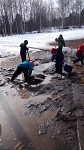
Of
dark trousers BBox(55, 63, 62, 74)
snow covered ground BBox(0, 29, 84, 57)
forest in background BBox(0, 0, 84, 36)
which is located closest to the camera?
dark trousers BBox(55, 63, 62, 74)

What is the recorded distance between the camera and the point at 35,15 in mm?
55156

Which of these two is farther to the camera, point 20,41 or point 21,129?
point 20,41

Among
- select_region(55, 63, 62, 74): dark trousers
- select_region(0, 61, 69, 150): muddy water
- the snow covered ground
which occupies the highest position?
select_region(55, 63, 62, 74): dark trousers

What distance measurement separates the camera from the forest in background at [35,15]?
47.7 metres

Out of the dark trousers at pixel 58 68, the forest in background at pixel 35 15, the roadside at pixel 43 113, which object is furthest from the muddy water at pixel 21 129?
the forest in background at pixel 35 15

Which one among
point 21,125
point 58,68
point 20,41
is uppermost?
point 58,68

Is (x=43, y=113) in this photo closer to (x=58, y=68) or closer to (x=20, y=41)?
(x=58, y=68)

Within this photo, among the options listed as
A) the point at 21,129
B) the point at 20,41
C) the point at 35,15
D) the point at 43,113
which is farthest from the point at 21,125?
the point at 35,15

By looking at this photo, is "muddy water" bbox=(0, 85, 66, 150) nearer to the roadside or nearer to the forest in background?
the roadside

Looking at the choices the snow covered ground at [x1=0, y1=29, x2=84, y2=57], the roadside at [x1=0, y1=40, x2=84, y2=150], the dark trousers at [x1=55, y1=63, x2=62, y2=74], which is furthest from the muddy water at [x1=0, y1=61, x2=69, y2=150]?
the snow covered ground at [x1=0, y1=29, x2=84, y2=57]

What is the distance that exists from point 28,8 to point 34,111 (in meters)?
51.1

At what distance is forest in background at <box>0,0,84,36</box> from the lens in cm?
4766

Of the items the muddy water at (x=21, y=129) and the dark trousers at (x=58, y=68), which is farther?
the dark trousers at (x=58, y=68)

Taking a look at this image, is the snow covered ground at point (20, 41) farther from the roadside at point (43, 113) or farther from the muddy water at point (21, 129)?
the muddy water at point (21, 129)
